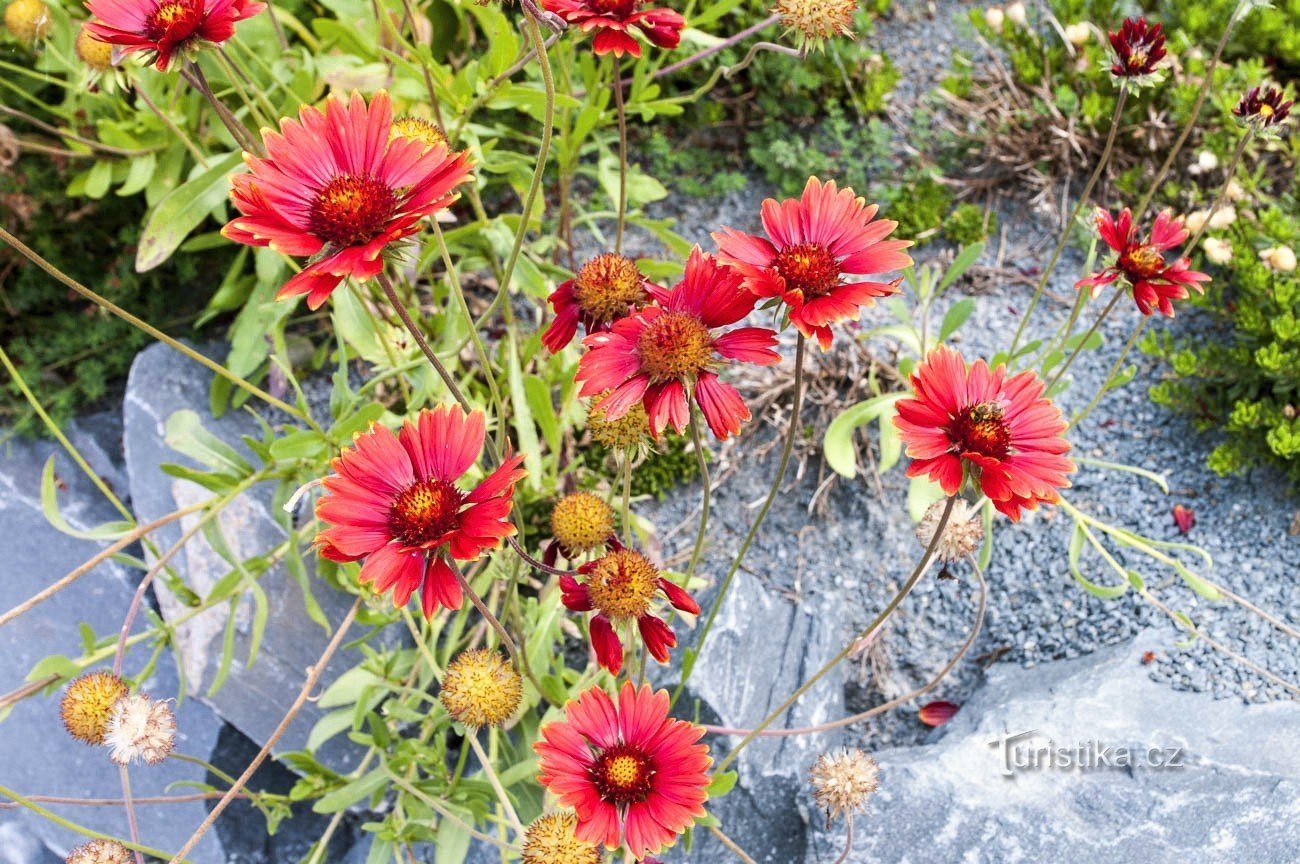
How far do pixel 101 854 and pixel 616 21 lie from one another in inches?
48.3

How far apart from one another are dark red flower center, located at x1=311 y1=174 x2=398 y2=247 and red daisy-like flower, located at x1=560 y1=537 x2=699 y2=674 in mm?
491

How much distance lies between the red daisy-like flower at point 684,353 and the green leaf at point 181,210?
124 cm

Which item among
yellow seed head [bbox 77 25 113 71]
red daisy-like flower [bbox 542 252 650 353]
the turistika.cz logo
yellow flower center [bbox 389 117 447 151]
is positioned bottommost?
the turistika.cz logo

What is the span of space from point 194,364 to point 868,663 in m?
1.65

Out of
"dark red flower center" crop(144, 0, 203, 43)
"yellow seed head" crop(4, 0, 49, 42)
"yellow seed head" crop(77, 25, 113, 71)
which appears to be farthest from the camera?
"yellow seed head" crop(4, 0, 49, 42)

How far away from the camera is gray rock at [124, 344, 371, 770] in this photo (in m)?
2.18

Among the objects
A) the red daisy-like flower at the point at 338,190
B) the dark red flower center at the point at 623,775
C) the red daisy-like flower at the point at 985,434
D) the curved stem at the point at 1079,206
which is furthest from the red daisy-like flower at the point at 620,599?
the curved stem at the point at 1079,206

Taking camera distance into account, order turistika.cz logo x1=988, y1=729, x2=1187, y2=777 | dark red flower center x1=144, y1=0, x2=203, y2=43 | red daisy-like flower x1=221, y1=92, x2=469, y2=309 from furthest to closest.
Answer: turistika.cz logo x1=988, y1=729, x2=1187, y2=777
dark red flower center x1=144, y1=0, x2=203, y2=43
red daisy-like flower x1=221, y1=92, x2=469, y2=309

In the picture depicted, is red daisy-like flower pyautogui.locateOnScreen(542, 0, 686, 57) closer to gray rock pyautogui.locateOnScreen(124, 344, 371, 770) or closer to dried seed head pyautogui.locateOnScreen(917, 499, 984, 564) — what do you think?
dried seed head pyautogui.locateOnScreen(917, 499, 984, 564)

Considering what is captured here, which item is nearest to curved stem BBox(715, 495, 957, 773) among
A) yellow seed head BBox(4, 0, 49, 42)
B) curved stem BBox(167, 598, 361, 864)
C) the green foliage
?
curved stem BBox(167, 598, 361, 864)

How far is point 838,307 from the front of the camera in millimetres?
1159

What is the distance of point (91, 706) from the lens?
1.51 metres

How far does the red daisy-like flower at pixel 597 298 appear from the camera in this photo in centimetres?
141

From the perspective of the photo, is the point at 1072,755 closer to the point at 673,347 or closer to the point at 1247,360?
the point at 1247,360
